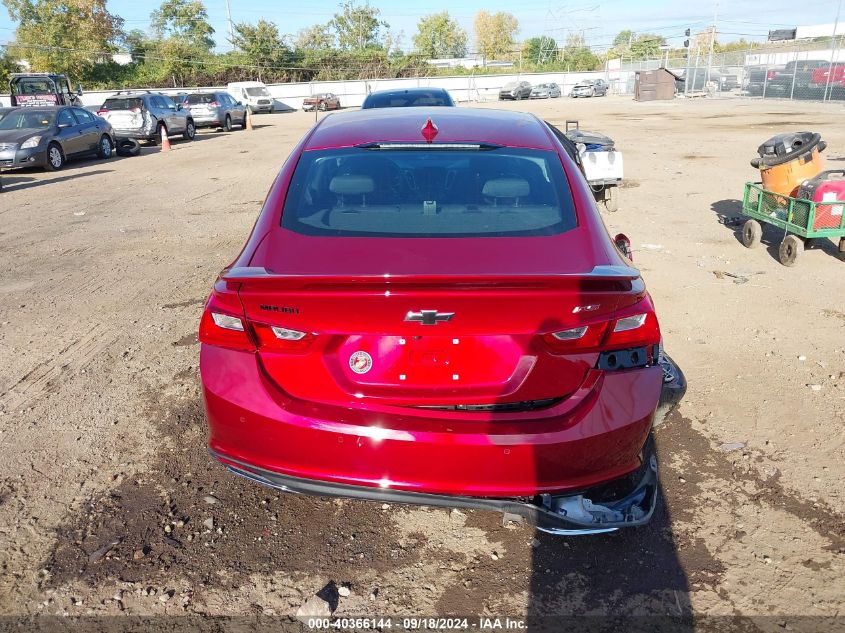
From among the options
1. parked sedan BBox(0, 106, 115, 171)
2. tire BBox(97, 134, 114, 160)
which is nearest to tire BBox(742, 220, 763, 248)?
parked sedan BBox(0, 106, 115, 171)

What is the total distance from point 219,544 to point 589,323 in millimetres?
1796

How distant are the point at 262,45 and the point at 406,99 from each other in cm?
6402

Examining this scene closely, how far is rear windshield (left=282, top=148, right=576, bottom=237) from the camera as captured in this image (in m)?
2.78

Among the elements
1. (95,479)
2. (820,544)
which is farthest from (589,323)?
(95,479)

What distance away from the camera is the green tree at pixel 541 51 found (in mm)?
102312

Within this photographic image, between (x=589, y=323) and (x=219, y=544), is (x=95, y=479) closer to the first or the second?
(x=219, y=544)

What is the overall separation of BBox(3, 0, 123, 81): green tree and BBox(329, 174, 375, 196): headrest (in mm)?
56961

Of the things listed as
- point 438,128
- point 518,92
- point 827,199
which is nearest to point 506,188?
point 438,128

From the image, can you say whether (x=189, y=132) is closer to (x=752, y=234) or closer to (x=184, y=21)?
(x=752, y=234)

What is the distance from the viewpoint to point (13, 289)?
629 cm

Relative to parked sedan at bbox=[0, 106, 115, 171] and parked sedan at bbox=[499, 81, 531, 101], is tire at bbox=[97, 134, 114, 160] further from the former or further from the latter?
parked sedan at bbox=[499, 81, 531, 101]

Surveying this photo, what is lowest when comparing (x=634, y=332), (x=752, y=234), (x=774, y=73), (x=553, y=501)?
(x=752, y=234)

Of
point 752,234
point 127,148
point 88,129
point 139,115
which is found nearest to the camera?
point 752,234

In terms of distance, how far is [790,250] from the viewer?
21.3 ft
